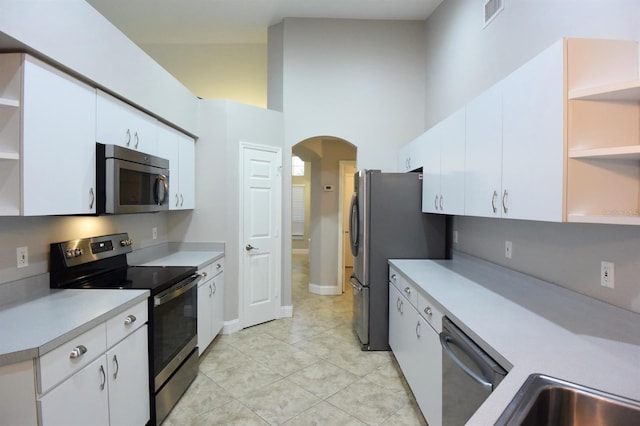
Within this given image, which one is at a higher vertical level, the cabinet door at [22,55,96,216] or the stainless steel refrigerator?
the cabinet door at [22,55,96,216]

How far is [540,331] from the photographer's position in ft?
4.37

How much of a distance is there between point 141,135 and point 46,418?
1909 mm

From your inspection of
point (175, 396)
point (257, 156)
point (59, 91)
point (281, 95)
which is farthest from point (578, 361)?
point (281, 95)

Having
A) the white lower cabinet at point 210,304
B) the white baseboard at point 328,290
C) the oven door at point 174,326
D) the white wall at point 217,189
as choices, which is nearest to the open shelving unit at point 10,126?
the oven door at point 174,326

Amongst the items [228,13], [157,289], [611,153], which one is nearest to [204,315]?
[157,289]

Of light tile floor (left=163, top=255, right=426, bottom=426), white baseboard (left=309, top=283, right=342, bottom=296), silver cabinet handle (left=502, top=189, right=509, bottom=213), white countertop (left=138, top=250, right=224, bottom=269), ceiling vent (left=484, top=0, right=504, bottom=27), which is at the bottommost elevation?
light tile floor (left=163, top=255, right=426, bottom=426)

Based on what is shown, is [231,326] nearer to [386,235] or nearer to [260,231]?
[260,231]

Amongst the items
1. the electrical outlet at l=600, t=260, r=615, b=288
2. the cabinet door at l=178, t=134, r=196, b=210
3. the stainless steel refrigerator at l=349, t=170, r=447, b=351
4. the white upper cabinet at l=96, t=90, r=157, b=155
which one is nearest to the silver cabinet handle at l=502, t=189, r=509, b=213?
the electrical outlet at l=600, t=260, r=615, b=288

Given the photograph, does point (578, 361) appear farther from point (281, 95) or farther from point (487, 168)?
point (281, 95)

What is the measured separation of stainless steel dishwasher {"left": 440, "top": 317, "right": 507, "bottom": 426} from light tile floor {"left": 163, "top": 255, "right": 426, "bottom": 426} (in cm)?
72

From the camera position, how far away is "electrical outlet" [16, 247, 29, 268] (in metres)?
1.76

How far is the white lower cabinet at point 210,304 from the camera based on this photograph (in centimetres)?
286

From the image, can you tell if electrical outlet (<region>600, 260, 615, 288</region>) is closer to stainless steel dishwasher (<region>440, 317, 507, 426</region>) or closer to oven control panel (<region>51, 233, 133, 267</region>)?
stainless steel dishwasher (<region>440, 317, 507, 426</region>)

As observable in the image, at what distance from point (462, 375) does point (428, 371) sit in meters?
0.56
